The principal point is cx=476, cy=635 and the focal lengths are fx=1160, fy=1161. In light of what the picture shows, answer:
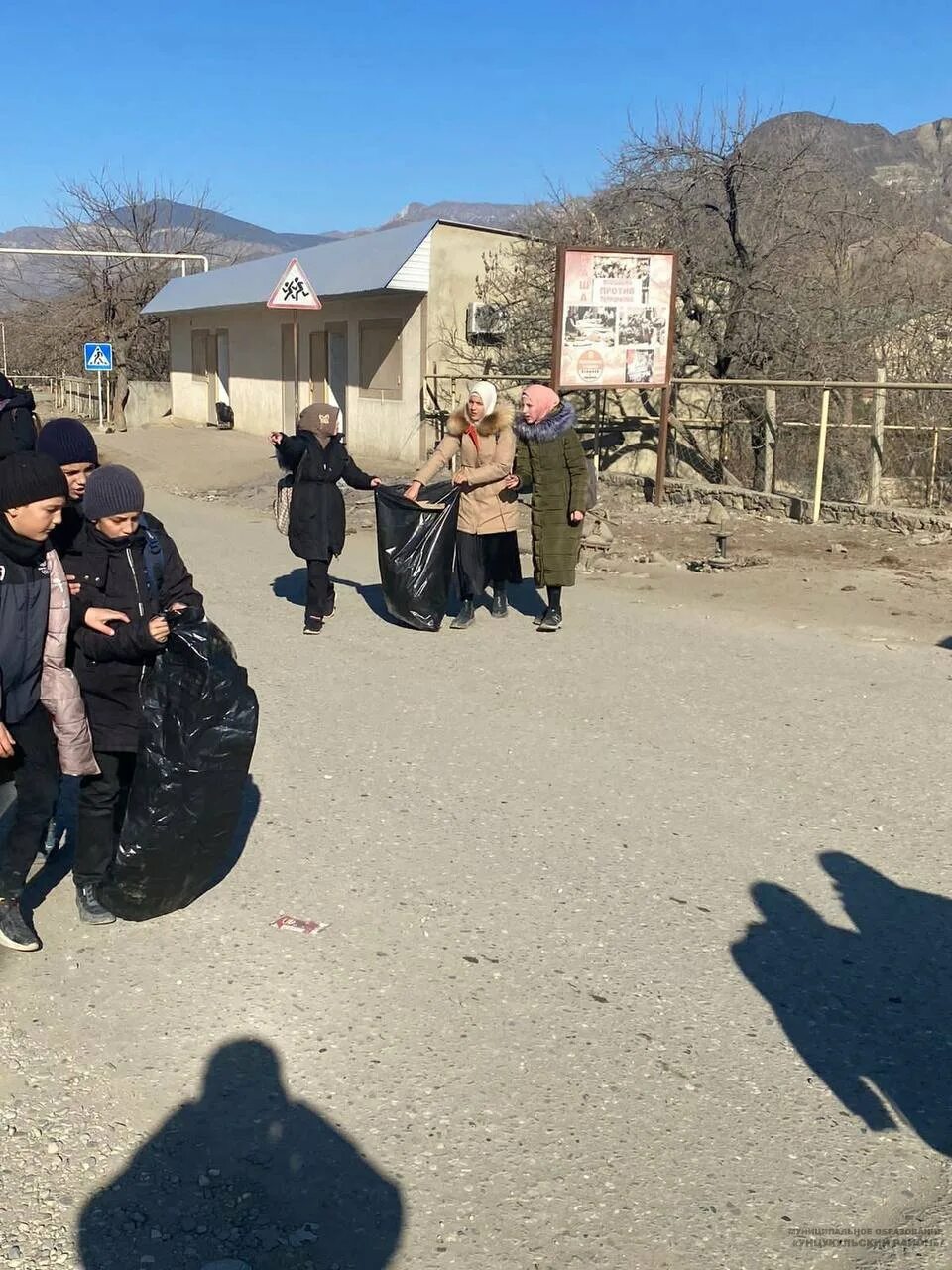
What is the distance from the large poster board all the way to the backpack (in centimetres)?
1009

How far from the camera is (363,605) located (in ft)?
28.9

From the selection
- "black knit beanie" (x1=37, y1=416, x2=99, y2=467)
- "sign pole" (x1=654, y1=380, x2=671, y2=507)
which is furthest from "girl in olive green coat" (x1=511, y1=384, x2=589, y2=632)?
"sign pole" (x1=654, y1=380, x2=671, y2=507)

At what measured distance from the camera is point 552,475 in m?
7.66

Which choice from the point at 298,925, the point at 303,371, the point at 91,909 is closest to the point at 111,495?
the point at 91,909

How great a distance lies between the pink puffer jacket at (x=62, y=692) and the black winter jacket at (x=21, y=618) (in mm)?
32

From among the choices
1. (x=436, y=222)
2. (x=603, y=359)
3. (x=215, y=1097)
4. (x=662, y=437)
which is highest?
(x=436, y=222)

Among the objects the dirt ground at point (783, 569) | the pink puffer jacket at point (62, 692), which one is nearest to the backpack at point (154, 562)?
the pink puffer jacket at point (62, 692)

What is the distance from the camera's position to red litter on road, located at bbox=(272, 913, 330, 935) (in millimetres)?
3770

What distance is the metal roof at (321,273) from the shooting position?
18.3m

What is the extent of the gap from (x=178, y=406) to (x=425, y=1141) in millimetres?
29481

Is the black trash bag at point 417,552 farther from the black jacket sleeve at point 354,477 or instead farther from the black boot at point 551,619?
the black boot at point 551,619

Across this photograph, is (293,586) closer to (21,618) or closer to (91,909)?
(91,909)

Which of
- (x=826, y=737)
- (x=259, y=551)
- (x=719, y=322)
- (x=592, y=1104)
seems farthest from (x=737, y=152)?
(x=592, y=1104)

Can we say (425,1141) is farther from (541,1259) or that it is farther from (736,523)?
(736,523)
